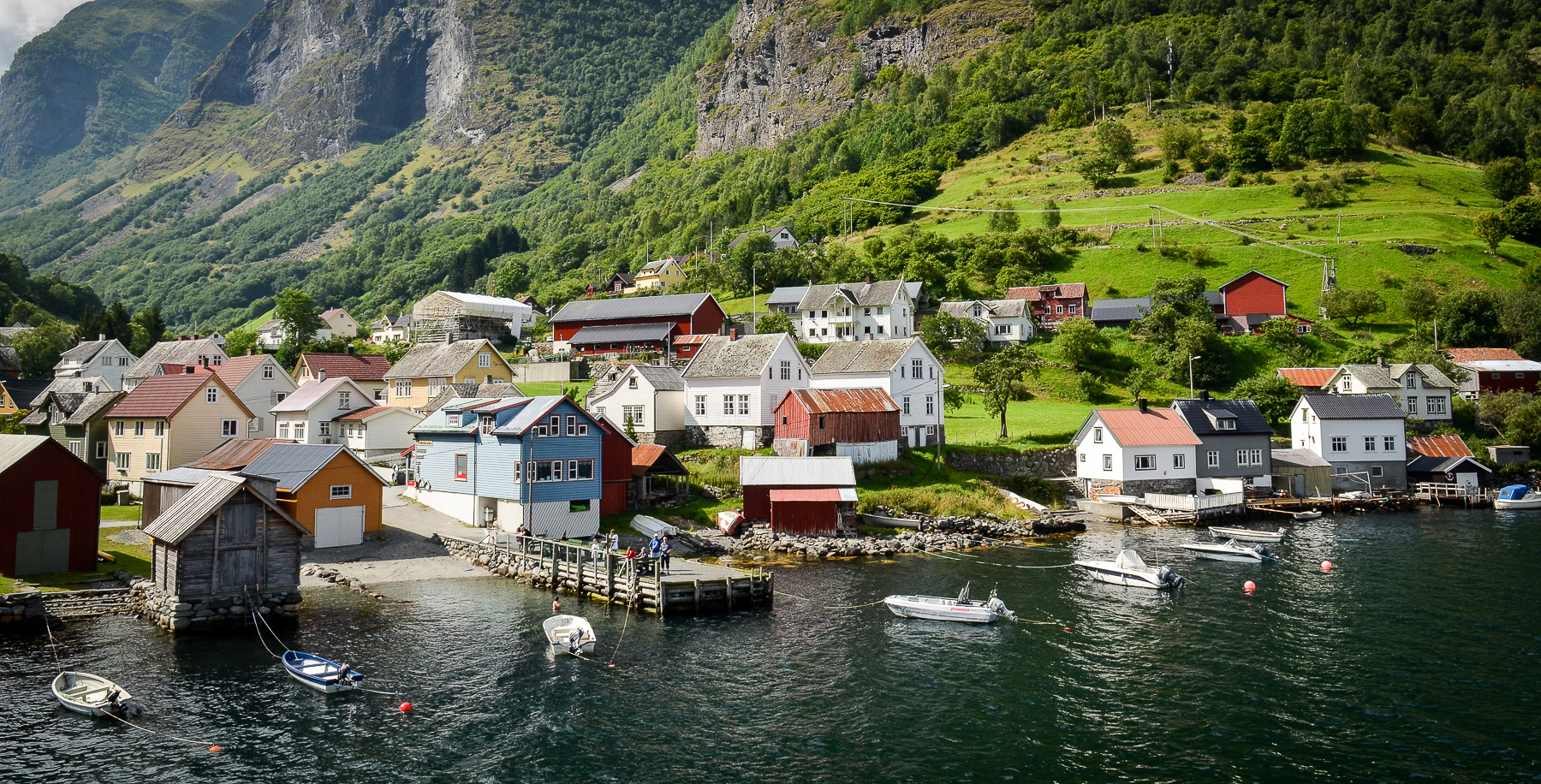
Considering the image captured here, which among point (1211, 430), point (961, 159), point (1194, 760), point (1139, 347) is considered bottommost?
point (1194, 760)

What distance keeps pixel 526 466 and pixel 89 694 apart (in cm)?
2359

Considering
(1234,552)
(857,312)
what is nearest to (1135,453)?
(1234,552)

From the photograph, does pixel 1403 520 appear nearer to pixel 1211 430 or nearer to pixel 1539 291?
pixel 1211 430

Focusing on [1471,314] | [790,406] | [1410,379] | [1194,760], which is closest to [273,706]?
[1194,760]

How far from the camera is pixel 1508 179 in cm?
12762

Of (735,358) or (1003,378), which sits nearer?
(735,358)

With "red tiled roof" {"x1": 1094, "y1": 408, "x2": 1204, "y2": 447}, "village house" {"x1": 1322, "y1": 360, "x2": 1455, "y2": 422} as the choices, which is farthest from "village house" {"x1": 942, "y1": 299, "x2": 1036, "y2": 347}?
"red tiled roof" {"x1": 1094, "y1": 408, "x2": 1204, "y2": 447}

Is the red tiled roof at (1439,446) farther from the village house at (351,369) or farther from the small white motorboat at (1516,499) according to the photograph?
the village house at (351,369)

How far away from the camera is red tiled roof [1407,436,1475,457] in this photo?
7525cm

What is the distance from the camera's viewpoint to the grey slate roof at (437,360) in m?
78.0

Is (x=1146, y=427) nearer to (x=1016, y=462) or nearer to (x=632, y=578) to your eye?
(x=1016, y=462)

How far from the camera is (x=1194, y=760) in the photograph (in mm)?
23625

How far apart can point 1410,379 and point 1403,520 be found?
2256cm

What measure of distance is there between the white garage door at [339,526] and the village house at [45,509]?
9.41m
